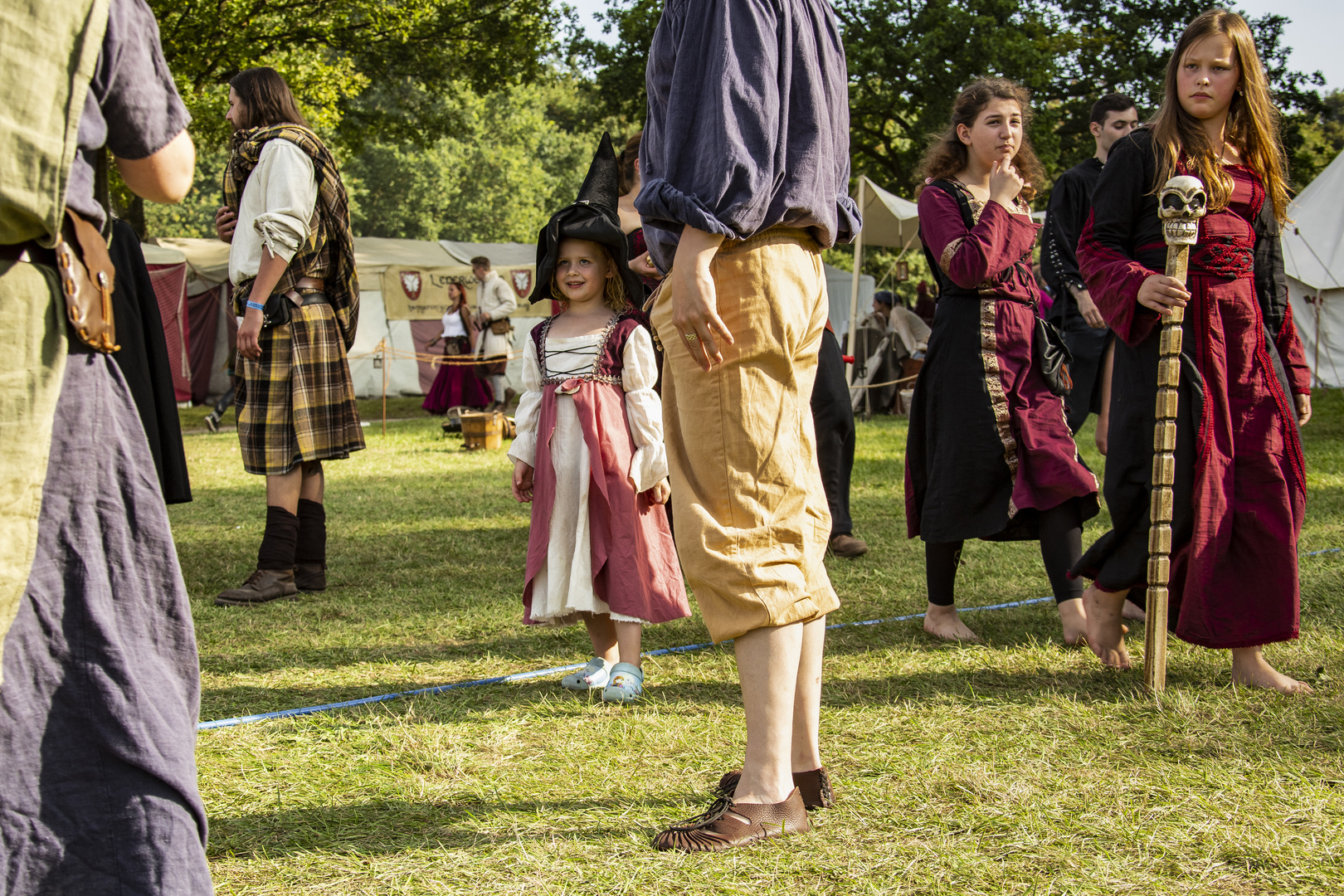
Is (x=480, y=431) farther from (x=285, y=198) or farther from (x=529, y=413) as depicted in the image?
(x=529, y=413)

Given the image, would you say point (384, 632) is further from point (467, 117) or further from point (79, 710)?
point (467, 117)

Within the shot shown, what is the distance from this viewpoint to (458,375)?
1562cm

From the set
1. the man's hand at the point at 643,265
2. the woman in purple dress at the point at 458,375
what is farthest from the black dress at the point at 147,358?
the woman in purple dress at the point at 458,375

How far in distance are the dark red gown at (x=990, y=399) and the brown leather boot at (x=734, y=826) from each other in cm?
182

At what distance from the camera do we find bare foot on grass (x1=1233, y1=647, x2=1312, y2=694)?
3201 mm

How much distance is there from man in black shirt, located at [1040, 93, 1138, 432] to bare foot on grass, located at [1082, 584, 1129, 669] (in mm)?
2117

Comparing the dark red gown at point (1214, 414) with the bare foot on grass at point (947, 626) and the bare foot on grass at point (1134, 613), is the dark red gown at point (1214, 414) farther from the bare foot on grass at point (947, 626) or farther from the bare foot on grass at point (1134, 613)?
the bare foot on grass at point (1134, 613)

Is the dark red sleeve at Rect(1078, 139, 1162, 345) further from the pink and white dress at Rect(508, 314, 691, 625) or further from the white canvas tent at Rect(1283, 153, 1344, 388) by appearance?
the white canvas tent at Rect(1283, 153, 1344, 388)

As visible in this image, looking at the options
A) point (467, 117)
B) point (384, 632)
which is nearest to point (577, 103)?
point (467, 117)

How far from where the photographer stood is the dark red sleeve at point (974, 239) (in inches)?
150

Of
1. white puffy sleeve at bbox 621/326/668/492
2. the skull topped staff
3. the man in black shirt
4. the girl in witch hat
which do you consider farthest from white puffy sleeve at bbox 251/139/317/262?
the man in black shirt

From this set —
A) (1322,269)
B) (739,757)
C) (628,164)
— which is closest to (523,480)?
(739,757)

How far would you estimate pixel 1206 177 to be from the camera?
3.28m

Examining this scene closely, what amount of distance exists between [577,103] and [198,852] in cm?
6241
